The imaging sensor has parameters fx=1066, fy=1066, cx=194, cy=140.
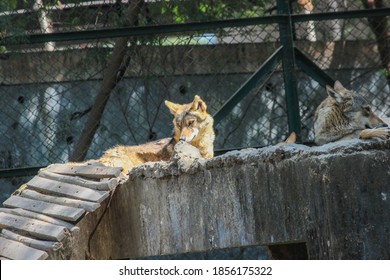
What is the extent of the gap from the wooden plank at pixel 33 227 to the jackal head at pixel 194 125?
2.02 meters

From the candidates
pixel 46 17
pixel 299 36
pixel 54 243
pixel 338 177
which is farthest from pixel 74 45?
pixel 338 177

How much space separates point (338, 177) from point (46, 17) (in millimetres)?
5622

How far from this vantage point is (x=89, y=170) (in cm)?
889

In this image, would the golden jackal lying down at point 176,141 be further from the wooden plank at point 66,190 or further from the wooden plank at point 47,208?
the wooden plank at point 47,208

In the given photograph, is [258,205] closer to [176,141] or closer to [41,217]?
[41,217]

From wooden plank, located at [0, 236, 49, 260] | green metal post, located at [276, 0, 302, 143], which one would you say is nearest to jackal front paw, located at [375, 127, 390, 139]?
wooden plank, located at [0, 236, 49, 260]

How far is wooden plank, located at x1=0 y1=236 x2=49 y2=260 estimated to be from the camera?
8016mm

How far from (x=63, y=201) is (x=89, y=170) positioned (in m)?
0.39

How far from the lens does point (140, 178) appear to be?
8.60m

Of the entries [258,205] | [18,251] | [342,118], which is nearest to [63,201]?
[18,251]

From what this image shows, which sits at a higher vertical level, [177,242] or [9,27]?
[9,27]

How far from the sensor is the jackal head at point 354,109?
10.1 meters

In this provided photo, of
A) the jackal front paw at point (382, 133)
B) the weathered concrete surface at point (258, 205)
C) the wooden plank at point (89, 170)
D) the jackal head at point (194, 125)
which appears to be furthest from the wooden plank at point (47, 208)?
the jackal front paw at point (382, 133)

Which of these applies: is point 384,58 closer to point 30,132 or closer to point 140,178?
point 30,132
